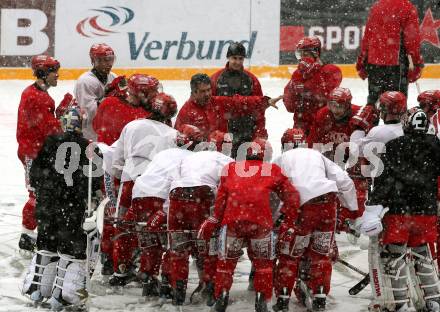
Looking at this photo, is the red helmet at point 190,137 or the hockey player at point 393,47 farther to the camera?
the hockey player at point 393,47

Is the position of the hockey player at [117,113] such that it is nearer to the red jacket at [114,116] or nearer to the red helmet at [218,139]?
the red jacket at [114,116]

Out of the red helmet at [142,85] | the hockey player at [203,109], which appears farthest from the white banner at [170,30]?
the red helmet at [142,85]

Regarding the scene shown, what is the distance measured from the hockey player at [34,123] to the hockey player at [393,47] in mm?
3521

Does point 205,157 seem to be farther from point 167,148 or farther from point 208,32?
point 208,32

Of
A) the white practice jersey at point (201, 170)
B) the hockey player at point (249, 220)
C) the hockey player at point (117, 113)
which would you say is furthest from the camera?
the hockey player at point (117, 113)

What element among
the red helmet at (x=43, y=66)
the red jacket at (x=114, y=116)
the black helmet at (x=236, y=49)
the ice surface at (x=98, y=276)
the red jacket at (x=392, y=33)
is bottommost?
the ice surface at (x=98, y=276)

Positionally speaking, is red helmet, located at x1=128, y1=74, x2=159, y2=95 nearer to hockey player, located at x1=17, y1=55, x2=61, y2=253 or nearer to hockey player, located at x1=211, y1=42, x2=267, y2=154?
hockey player, located at x1=17, y1=55, x2=61, y2=253

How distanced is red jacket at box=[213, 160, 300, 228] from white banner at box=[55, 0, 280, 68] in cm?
912

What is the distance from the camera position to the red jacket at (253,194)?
7527 millimetres

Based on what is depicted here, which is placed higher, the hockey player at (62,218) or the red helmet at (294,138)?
the red helmet at (294,138)

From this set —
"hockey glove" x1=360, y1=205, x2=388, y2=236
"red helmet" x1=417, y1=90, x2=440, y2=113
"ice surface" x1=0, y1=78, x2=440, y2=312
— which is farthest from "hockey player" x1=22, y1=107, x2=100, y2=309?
"red helmet" x1=417, y1=90, x2=440, y2=113

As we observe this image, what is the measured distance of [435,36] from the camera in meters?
16.4

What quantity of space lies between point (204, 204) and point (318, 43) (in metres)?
2.83

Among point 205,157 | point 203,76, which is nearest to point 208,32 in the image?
point 203,76
